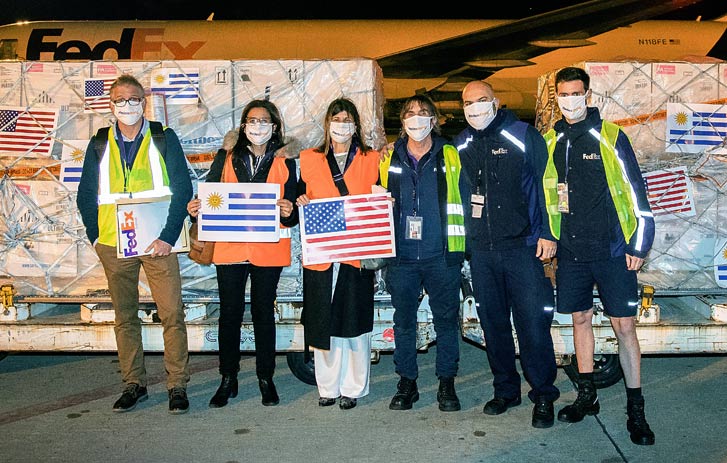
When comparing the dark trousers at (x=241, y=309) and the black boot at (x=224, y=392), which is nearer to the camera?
the dark trousers at (x=241, y=309)

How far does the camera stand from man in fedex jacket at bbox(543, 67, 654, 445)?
4.19m

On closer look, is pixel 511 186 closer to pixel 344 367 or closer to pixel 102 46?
pixel 344 367

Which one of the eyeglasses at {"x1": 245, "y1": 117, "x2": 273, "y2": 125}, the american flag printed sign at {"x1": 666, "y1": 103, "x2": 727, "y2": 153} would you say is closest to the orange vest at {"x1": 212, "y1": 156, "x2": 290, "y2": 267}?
the eyeglasses at {"x1": 245, "y1": 117, "x2": 273, "y2": 125}

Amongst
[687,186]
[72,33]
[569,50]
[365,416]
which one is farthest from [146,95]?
[569,50]

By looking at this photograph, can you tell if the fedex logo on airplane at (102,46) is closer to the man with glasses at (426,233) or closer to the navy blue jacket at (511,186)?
the man with glasses at (426,233)

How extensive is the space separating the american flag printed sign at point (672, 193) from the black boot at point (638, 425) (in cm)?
156

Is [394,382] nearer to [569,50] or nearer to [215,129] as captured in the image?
[215,129]

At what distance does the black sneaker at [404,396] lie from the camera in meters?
4.69

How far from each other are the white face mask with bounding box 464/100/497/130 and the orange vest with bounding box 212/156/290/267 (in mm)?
1289

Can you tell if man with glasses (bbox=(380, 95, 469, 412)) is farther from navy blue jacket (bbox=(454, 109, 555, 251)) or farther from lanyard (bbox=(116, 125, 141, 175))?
lanyard (bbox=(116, 125, 141, 175))

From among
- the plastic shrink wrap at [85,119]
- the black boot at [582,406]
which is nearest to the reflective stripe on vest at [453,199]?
the plastic shrink wrap at [85,119]

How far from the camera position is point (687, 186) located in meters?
5.07

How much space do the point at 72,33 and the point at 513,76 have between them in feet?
30.6

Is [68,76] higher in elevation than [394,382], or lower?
higher
